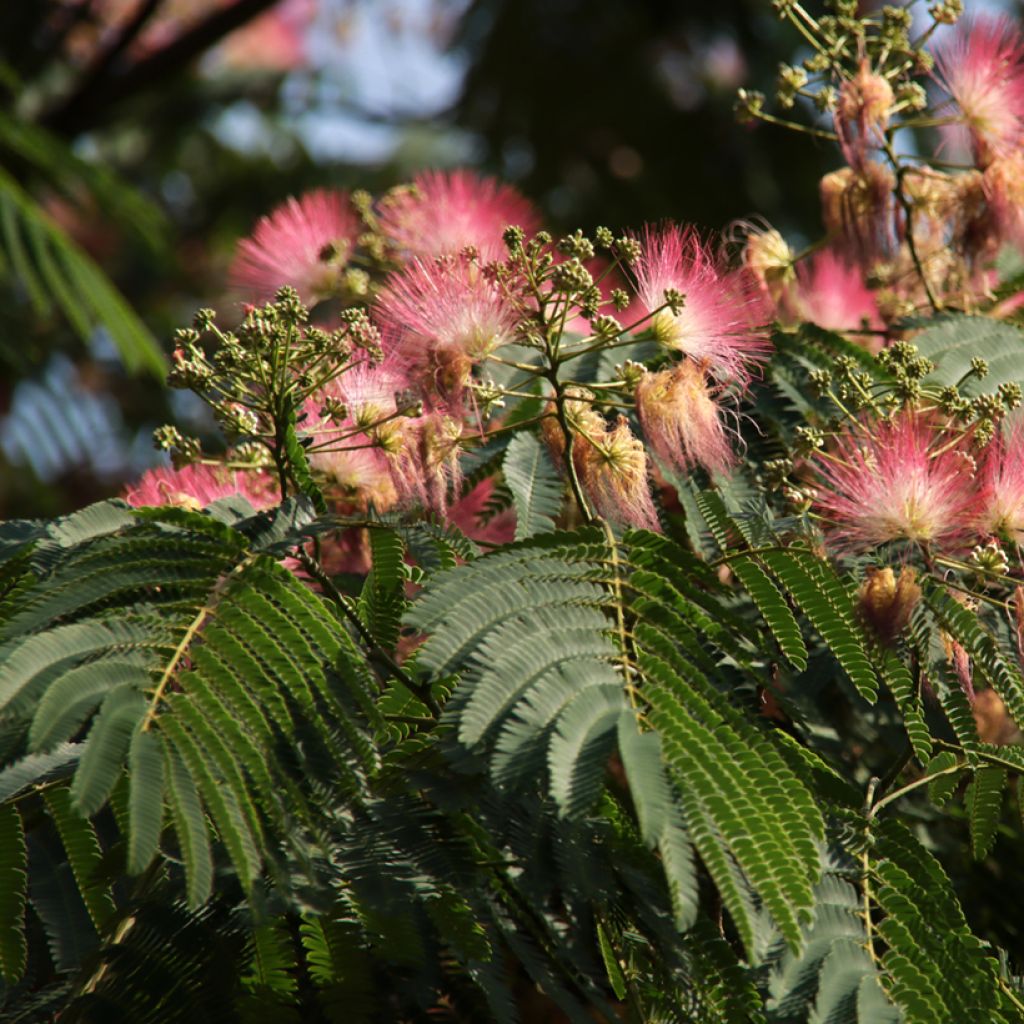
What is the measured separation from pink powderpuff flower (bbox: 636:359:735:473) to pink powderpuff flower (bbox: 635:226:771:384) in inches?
2.2

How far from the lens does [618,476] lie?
1977 millimetres

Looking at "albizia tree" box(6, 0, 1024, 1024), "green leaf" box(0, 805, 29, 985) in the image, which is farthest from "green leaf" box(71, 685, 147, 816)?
"green leaf" box(0, 805, 29, 985)

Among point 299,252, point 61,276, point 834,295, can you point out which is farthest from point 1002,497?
point 61,276

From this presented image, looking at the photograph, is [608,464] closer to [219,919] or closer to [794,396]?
[794,396]

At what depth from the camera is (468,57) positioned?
23.7 feet

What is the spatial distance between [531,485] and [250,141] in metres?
6.51

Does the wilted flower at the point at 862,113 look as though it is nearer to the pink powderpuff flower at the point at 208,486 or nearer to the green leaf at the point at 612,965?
the pink powderpuff flower at the point at 208,486

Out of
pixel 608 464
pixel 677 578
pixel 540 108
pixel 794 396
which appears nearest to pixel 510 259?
pixel 608 464

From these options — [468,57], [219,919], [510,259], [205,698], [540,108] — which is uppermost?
[468,57]

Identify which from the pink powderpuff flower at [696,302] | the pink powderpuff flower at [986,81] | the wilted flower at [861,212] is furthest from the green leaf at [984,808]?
the pink powderpuff flower at [986,81]

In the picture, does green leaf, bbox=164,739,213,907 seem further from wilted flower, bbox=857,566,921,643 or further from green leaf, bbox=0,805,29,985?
wilted flower, bbox=857,566,921,643

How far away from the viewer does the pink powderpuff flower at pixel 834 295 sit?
290 centimetres

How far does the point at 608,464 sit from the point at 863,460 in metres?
0.36

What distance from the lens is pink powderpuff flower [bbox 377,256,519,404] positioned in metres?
1.98
